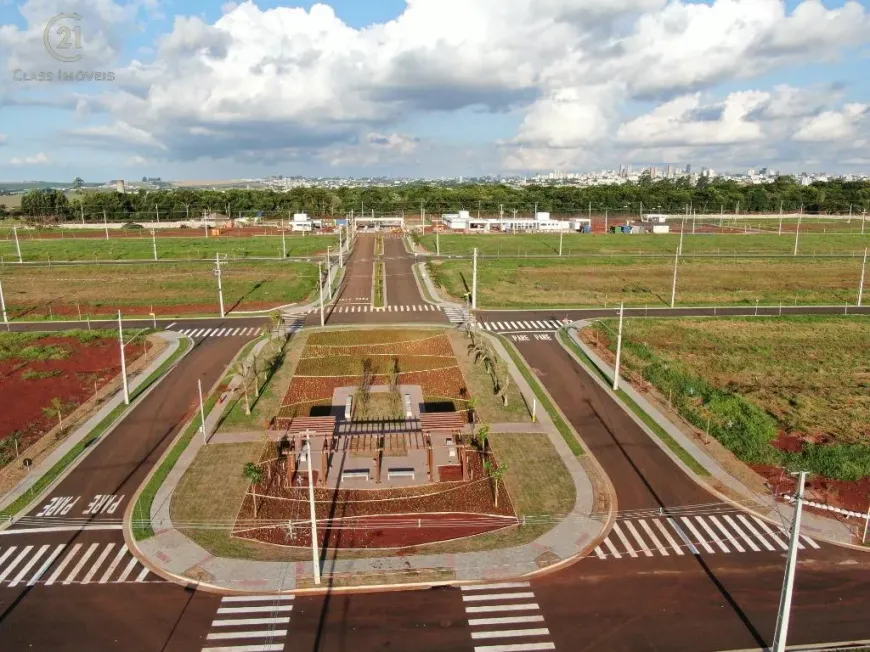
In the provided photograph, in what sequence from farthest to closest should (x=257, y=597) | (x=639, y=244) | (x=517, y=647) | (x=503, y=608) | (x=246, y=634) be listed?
1. (x=639, y=244)
2. (x=257, y=597)
3. (x=503, y=608)
4. (x=246, y=634)
5. (x=517, y=647)

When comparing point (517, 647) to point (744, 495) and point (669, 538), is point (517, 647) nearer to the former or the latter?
point (669, 538)

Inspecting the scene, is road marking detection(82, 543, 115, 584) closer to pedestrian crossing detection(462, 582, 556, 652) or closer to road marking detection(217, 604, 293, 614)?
road marking detection(217, 604, 293, 614)

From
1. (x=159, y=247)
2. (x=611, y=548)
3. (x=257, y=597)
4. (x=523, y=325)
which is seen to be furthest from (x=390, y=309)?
(x=159, y=247)

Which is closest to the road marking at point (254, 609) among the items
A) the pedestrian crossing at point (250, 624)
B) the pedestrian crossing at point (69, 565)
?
the pedestrian crossing at point (250, 624)

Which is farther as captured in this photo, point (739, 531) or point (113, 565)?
point (739, 531)

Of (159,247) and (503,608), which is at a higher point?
(159,247)

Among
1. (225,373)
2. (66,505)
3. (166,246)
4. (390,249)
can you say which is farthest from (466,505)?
(166,246)

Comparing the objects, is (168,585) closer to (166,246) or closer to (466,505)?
(466,505)

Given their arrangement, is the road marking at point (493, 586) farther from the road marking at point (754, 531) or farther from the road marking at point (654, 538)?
the road marking at point (754, 531)
